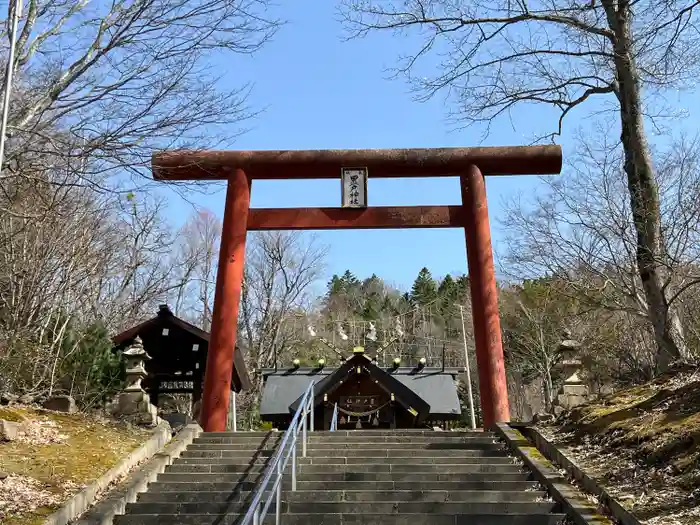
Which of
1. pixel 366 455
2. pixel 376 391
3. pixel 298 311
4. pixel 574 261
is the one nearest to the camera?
pixel 366 455

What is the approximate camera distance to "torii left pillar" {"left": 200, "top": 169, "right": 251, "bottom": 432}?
10.2 metres

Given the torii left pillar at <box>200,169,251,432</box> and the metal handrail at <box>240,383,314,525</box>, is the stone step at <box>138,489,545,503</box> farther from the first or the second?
the torii left pillar at <box>200,169,251,432</box>

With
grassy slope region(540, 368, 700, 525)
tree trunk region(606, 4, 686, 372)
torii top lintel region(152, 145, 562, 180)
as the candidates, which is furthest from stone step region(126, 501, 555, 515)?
torii top lintel region(152, 145, 562, 180)

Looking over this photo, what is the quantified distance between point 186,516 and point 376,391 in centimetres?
1056

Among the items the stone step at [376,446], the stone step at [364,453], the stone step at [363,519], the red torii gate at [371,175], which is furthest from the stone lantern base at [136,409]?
the stone step at [363,519]

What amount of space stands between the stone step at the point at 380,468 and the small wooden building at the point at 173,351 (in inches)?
260

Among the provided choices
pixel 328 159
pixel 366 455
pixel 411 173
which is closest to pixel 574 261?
pixel 411 173

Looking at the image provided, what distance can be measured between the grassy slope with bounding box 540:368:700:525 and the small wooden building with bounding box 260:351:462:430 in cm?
711

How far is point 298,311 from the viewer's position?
31078 mm

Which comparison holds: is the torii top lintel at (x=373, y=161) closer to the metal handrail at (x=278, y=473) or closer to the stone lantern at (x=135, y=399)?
the stone lantern at (x=135, y=399)

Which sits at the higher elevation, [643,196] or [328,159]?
[328,159]

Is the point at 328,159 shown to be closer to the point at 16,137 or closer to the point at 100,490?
the point at 16,137

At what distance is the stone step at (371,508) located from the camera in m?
6.33

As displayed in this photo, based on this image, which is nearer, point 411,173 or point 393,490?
point 393,490
